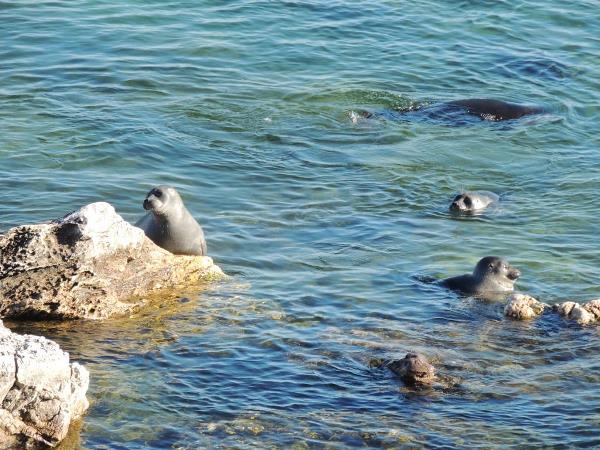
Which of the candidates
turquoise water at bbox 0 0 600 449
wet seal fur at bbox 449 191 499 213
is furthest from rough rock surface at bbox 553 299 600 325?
wet seal fur at bbox 449 191 499 213

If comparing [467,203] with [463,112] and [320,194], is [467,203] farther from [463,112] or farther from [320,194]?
[463,112]

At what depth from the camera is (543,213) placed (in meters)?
14.0

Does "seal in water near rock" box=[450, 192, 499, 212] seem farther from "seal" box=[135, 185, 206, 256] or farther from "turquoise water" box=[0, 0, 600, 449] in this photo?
"seal" box=[135, 185, 206, 256]

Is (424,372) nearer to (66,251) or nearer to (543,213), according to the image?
(66,251)

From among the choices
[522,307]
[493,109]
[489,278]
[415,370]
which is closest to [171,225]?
[489,278]

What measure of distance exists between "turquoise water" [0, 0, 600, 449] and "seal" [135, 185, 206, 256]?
477mm

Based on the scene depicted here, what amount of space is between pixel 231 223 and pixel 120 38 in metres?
7.70

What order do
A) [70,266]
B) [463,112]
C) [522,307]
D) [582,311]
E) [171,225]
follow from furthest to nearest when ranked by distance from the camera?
1. [463,112]
2. [171,225]
3. [522,307]
4. [582,311]
5. [70,266]

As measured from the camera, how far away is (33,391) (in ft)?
24.8

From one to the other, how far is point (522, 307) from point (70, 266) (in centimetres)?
379

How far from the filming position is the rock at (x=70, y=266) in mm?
9586

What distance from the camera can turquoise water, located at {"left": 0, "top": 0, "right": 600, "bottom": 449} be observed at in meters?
8.74

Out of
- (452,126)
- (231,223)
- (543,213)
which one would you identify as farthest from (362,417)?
(452,126)

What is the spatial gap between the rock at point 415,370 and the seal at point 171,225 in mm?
3106
